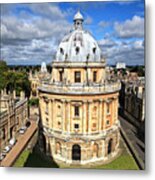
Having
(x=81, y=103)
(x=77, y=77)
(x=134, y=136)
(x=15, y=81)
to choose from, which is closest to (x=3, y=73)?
(x=15, y=81)

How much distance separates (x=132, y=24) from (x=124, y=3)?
0.29 meters

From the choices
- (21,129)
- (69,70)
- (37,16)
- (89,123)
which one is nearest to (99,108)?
(89,123)

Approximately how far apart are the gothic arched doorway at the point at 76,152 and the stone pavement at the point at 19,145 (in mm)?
639

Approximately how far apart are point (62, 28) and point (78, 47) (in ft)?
1.13

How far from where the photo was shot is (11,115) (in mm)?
5184

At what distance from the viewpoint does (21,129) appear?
5230mm

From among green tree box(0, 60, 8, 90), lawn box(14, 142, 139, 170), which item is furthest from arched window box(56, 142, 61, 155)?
green tree box(0, 60, 8, 90)

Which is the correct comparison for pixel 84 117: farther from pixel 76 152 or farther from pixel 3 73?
pixel 3 73

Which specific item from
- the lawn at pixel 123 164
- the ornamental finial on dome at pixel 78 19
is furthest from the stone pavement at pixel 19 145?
the ornamental finial on dome at pixel 78 19

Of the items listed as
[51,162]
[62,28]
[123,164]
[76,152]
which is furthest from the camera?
[76,152]

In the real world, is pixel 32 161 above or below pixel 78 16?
below

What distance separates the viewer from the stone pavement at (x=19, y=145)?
4996mm

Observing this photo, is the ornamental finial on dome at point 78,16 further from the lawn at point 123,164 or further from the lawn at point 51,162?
the lawn at point 123,164

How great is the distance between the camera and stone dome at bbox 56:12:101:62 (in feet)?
16.1
